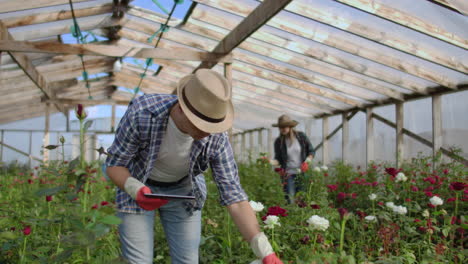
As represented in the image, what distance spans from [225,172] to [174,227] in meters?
0.40

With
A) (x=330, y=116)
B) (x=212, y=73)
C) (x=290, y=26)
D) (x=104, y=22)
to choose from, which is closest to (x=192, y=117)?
(x=212, y=73)

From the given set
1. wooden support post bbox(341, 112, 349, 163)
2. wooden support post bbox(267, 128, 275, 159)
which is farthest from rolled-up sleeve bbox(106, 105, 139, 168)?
wooden support post bbox(267, 128, 275, 159)

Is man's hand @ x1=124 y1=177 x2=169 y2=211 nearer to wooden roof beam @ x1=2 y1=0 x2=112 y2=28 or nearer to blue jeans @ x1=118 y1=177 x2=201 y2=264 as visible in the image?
blue jeans @ x1=118 y1=177 x2=201 y2=264

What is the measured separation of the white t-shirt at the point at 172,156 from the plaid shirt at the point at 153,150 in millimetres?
36

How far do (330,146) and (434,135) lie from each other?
3.50 meters

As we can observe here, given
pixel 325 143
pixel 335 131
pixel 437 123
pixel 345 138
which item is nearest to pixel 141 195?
pixel 437 123

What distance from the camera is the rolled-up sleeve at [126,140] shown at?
182 centimetres

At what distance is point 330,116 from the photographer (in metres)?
9.34

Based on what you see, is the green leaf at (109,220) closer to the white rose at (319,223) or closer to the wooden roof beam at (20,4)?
the white rose at (319,223)

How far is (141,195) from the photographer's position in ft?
5.31

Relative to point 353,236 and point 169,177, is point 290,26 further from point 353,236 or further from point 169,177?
point 169,177

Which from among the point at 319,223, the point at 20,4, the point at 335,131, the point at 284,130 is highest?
the point at 20,4

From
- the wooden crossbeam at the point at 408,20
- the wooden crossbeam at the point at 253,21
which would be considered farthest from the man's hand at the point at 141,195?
the wooden crossbeam at the point at 408,20

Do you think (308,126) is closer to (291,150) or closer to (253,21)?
(291,150)
